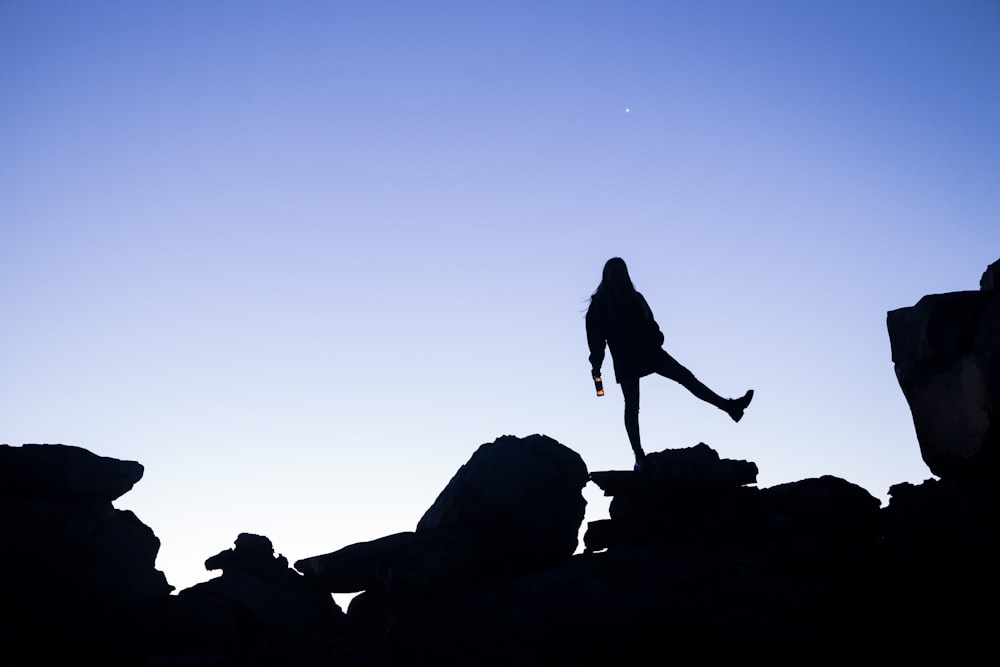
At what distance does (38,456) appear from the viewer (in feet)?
32.8

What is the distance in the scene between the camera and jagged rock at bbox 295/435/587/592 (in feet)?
29.5

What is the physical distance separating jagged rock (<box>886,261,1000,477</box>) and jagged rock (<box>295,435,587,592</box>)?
14.2 feet

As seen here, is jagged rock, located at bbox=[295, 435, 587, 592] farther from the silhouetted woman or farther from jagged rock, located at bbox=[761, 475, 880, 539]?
jagged rock, located at bbox=[761, 475, 880, 539]

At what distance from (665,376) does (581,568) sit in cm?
432

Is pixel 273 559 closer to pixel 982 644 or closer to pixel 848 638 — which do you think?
pixel 848 638

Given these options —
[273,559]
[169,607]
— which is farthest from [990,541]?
[273,559]

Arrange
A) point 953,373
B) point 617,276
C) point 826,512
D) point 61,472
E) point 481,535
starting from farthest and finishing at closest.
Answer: point 617,276 → point 61,472 → point 481,535 → point 826,512 → point 953,373

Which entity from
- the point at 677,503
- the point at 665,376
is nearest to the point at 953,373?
the point at 677,503

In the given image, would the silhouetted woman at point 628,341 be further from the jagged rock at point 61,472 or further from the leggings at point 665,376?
the jagged rock at point 61,472

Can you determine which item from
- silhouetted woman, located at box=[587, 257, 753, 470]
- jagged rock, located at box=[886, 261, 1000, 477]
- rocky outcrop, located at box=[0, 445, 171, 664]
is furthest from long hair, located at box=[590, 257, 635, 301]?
rocky outcrop, located at box=[0, 445, 171, 664]

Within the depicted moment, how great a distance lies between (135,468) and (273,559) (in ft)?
8.48

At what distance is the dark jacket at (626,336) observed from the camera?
36.5 feet

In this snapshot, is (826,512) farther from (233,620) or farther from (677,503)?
(233,620)

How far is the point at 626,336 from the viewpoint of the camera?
36.6ft
